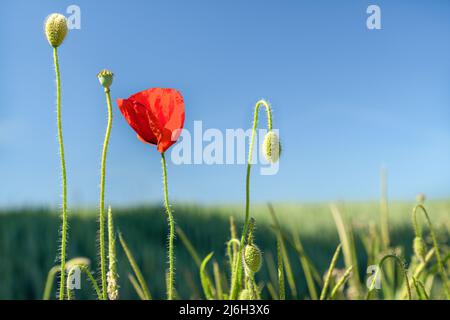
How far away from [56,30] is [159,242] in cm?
184

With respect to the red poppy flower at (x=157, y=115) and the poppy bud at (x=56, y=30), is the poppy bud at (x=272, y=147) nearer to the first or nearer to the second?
the red poppy flower at (x=157, y=115)

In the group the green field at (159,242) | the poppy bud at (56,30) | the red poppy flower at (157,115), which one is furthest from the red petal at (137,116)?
the green field at (159,242)

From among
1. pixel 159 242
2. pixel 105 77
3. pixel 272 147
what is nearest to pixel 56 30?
pixel 105 77

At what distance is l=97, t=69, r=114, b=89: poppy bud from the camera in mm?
596

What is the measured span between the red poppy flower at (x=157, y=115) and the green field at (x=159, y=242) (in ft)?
3.05

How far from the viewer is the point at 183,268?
81.0 inches

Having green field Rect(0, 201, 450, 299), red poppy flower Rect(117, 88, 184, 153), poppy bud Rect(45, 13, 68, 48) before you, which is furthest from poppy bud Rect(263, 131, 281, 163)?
green field Rect(0, 201, 450, 299)

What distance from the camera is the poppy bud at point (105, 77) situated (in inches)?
23.5

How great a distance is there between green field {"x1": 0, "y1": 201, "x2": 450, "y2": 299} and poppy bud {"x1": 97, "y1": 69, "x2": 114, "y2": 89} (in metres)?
1.01

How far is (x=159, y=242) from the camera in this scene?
2.38 metres

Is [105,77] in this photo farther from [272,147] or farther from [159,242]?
[159,242]
